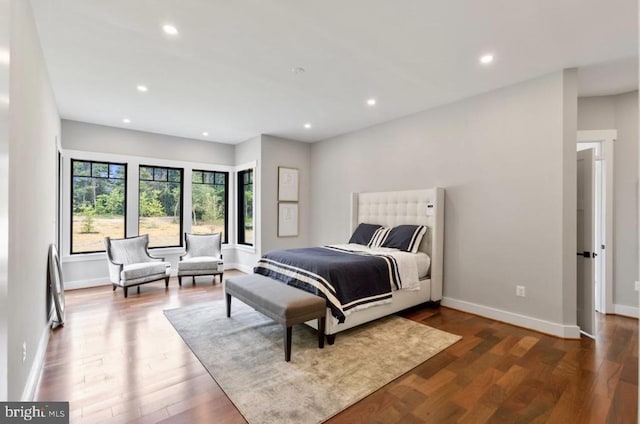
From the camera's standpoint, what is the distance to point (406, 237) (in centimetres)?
406

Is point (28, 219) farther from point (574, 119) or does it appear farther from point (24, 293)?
point (574, 119)

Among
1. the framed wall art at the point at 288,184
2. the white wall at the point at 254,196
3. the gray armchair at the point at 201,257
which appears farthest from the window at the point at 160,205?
the framed wall art at the point at 288,184

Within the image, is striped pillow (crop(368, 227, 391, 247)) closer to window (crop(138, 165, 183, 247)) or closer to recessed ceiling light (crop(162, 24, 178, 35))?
recessed ceiling light (crop(162, 24, 178, 35))

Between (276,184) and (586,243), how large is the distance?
4.73 meters

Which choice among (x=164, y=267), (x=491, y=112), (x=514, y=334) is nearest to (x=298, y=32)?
(x=491, y=112)

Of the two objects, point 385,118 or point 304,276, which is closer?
point 304,276

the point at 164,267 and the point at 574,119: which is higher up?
the point at 574,119

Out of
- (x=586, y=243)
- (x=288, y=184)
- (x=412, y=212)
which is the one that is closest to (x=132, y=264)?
(x=288, y=184)

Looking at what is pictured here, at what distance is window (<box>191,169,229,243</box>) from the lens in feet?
20.2

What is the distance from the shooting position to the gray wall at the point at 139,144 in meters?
4.91

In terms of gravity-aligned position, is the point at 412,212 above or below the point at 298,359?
above

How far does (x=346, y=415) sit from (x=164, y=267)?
4.11 metres

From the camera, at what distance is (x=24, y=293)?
6.94 feet

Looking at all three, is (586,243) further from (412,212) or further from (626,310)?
(412,212)
